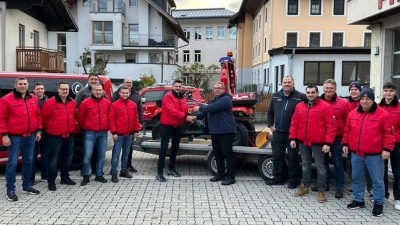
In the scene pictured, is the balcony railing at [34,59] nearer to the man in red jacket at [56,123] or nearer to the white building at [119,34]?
the man in red jacket at [56,123]

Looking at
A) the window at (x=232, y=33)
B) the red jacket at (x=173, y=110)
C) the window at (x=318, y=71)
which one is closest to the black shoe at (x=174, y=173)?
the red jacket at (x=173, y=110)

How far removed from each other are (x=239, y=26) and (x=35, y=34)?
3269 centimetres

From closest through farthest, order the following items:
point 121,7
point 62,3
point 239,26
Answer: point 62,3
point 121,7
point 239,26

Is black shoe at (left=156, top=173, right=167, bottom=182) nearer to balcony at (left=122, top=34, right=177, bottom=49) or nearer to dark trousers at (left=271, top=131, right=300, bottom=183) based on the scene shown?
dark trousers at (left=271, top=131, right=300, bottom=183)

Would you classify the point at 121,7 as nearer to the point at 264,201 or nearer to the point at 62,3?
the point at 62,3

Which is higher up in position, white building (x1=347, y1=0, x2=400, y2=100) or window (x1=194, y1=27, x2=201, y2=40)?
window (x1=194, y1=27, x2=201, y2=40)

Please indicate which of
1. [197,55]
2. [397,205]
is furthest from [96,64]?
[397,205]

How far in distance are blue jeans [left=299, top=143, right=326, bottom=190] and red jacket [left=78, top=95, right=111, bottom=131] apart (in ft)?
11.5

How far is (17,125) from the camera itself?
6.41m

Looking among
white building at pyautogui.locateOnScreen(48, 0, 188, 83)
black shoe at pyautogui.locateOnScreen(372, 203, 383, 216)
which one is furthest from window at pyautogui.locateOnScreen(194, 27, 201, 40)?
black shoe at pyautogui.locateOnScreen(372, 203, 383, 216)

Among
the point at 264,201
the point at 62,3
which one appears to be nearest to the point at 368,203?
the point at 264,201

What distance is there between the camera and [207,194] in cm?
690

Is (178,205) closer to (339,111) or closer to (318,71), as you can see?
(339,111)

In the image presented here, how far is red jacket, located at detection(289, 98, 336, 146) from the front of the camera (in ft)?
21.0
